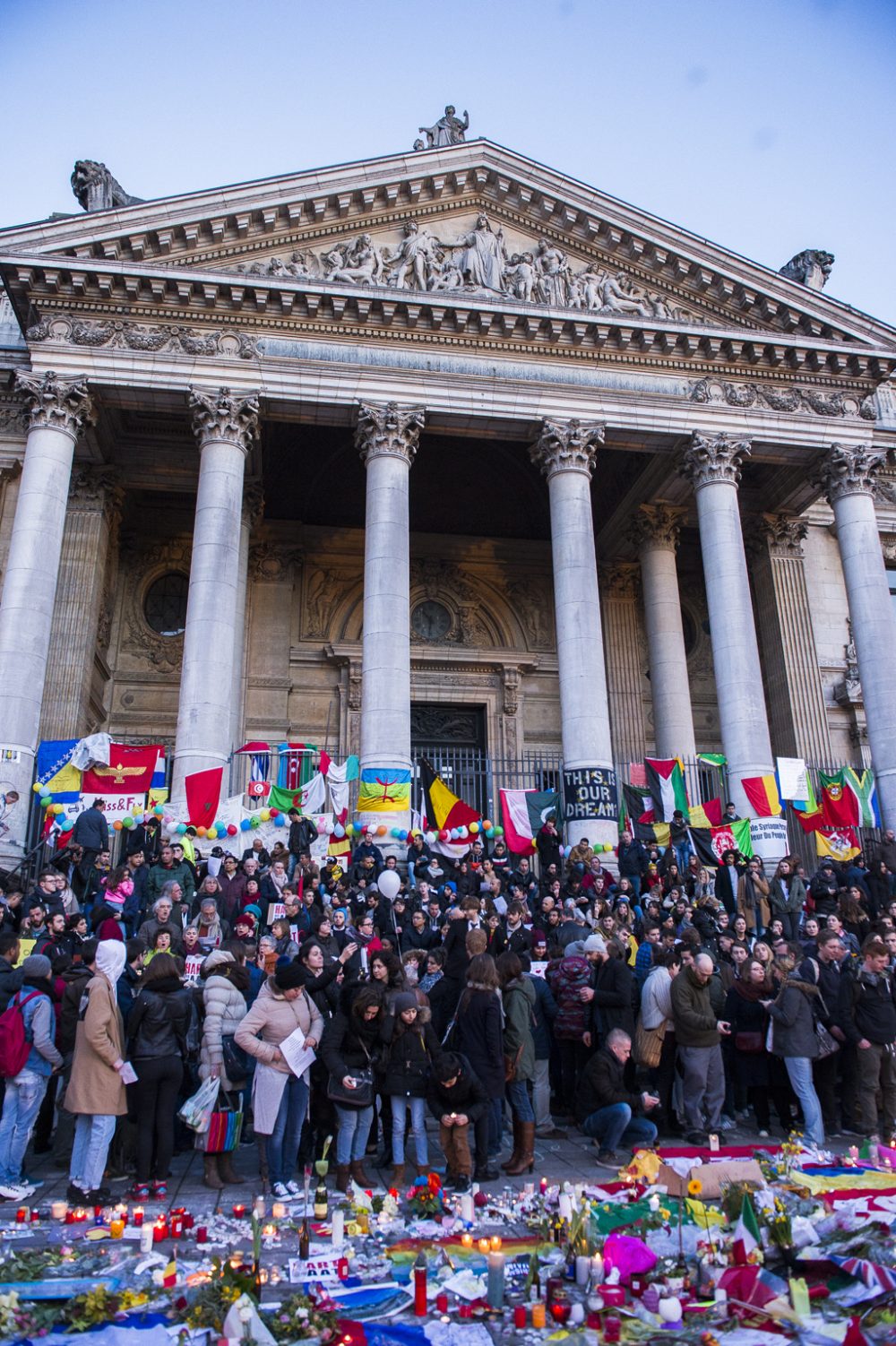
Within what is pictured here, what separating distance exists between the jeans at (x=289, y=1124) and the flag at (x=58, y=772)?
10.0m

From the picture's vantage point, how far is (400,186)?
20.7 m

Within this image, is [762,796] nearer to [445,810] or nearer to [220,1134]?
[445,810]

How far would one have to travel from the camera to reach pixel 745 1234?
17.7 ft

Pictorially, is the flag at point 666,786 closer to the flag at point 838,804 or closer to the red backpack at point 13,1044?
the flag at point 838,804

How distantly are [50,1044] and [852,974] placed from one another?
24.4 feet

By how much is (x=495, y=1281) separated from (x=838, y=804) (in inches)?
633

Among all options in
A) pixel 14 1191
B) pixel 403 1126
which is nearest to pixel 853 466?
pixel 403 1126

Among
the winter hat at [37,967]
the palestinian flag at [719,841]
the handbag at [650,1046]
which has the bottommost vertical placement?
the handbag at [650,1046]

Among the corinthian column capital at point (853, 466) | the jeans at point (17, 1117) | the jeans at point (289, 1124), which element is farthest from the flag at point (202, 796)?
the corinthian column capital at point (853, 466)

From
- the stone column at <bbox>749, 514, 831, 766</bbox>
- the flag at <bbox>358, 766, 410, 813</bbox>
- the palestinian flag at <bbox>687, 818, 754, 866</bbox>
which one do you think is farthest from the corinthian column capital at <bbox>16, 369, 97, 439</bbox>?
the stone column at <bbox>749, 514, 831, 766</bbox>

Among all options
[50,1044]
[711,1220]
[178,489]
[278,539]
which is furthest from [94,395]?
[711,1220]

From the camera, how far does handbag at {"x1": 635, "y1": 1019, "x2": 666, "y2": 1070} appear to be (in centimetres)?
888

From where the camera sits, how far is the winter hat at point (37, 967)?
25.3ft

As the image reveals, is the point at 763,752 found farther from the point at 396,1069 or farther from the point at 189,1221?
the point at 189,1221
